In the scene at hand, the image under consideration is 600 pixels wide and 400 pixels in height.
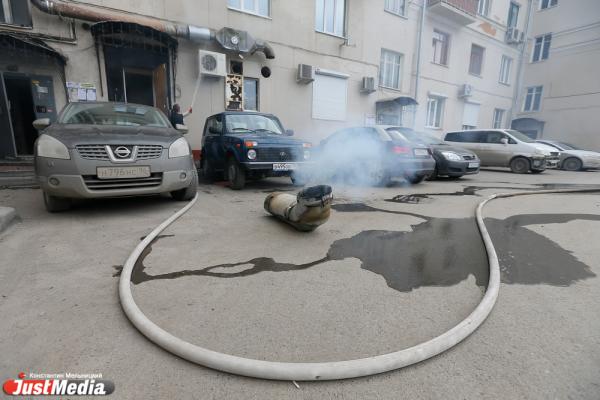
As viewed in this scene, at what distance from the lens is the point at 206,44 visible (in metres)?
9.43

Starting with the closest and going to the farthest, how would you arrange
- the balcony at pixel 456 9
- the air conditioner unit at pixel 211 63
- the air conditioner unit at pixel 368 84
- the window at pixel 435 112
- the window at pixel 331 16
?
1. the air conditioner unit at pixel 211 63
2. the window at pixel 331 16
3. the air conditioner unit at pixel 368 84
4. the balcony at pixel 456 9
5. the window at pixel 435 112

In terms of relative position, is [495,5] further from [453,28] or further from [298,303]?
[298,303]

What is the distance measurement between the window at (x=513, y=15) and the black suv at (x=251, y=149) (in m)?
20.6

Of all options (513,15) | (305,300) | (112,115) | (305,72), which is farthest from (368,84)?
(513,15)

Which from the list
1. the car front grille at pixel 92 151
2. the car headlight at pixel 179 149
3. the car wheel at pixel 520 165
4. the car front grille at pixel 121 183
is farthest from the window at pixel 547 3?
the car front grille at pixel 92 151

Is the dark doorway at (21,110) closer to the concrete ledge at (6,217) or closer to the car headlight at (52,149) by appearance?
the car headlight at (52,149)

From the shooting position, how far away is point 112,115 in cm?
471

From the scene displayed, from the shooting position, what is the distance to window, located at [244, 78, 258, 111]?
10594 millimetres

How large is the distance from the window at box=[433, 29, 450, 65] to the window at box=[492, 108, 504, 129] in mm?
6559

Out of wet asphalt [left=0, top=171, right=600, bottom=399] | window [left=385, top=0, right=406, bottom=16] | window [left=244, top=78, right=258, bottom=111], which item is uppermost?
window [left=385, top=0, right=406, bottom=16]

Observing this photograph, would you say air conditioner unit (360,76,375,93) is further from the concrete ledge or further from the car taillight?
the concrete ledge

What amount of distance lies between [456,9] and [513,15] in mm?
8077

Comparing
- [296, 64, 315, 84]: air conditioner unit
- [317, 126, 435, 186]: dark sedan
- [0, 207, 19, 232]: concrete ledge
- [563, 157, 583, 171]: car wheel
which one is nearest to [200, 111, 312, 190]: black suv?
[317, 126, 435, 186]: dark sedan

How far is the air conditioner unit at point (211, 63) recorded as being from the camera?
916 cm
